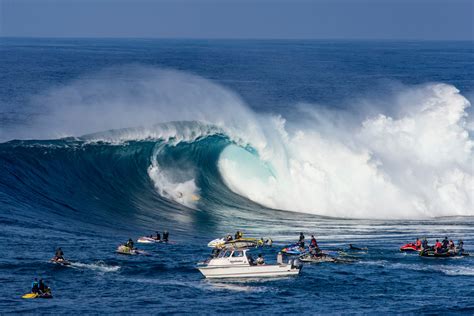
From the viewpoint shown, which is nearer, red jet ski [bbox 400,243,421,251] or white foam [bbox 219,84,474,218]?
red jet ski [bbox 400,243,421,251]

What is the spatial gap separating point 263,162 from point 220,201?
5.08m

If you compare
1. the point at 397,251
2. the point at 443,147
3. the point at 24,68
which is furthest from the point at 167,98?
the point at 24,68

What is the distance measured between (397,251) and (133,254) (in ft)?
32.9

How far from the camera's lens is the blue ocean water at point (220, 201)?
2903 centimetres

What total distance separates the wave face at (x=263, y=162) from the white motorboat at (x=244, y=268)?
39.2 feet

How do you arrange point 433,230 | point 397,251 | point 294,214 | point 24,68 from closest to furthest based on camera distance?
point 397,251 < point 433,230 < point 294,214 < point 24,68

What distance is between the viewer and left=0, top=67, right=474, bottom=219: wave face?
45.3 metres

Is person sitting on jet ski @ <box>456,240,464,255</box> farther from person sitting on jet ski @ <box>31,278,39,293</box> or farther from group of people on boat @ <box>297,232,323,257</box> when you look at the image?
person sitting on jet ski @ <box>31,278,39,293</box>

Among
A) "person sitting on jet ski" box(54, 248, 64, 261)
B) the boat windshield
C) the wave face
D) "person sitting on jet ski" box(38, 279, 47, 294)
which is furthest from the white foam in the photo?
"person sitting on jet ski" box(38, 279, 47, 294)

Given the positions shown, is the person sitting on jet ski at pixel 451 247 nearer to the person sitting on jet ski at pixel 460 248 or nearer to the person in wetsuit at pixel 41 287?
the person sitting on jet ski at pixel 460 248

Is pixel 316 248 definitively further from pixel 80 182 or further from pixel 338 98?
pixel 338 98

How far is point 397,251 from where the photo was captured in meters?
35.6

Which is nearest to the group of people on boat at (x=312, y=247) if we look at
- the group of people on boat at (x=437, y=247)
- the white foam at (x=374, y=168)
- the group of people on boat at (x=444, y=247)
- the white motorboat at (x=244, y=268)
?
the white motorboat at (x=244, y=268)

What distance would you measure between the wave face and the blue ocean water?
96mm
